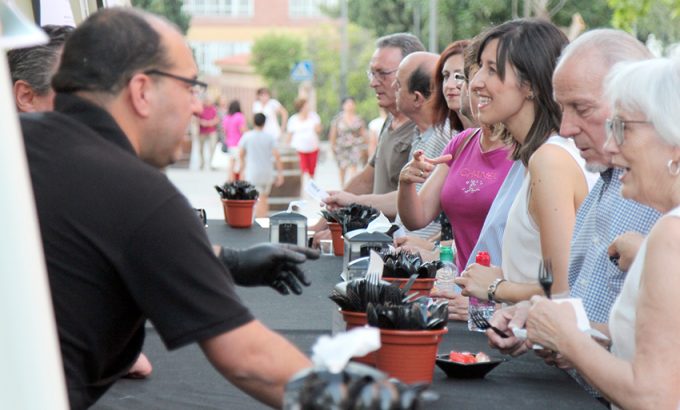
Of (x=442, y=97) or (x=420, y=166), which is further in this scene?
(x=442, y=97)

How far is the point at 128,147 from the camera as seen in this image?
2.22 metres

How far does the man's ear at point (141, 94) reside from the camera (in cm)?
223

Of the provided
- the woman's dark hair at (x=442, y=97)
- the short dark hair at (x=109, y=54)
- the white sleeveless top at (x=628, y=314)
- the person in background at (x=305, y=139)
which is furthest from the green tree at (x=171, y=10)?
the white sleeveless top at (x=628, y=314)

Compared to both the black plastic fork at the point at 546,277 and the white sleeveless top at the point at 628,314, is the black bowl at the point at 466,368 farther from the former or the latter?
the white sleeveless top at the point at 628,314

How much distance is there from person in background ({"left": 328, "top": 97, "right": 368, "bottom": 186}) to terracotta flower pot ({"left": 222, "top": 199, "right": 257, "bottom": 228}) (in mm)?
12415

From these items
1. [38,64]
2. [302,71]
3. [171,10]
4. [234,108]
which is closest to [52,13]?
[38,64]

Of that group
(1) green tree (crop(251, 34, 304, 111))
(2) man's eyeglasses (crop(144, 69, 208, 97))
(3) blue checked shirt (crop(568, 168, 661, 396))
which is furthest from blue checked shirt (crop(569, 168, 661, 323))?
(1) green tree (crop(251, 34, 304, 111))

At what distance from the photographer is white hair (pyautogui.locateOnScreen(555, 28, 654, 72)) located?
3.21 meters

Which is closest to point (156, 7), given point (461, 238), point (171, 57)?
point (461, 238)

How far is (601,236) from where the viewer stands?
3.11 metres

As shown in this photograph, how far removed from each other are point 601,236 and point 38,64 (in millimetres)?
2087

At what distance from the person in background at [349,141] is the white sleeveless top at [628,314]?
54.8 feet

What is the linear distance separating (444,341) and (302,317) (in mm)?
642

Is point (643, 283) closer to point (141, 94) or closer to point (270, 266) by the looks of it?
point (270, 266)
